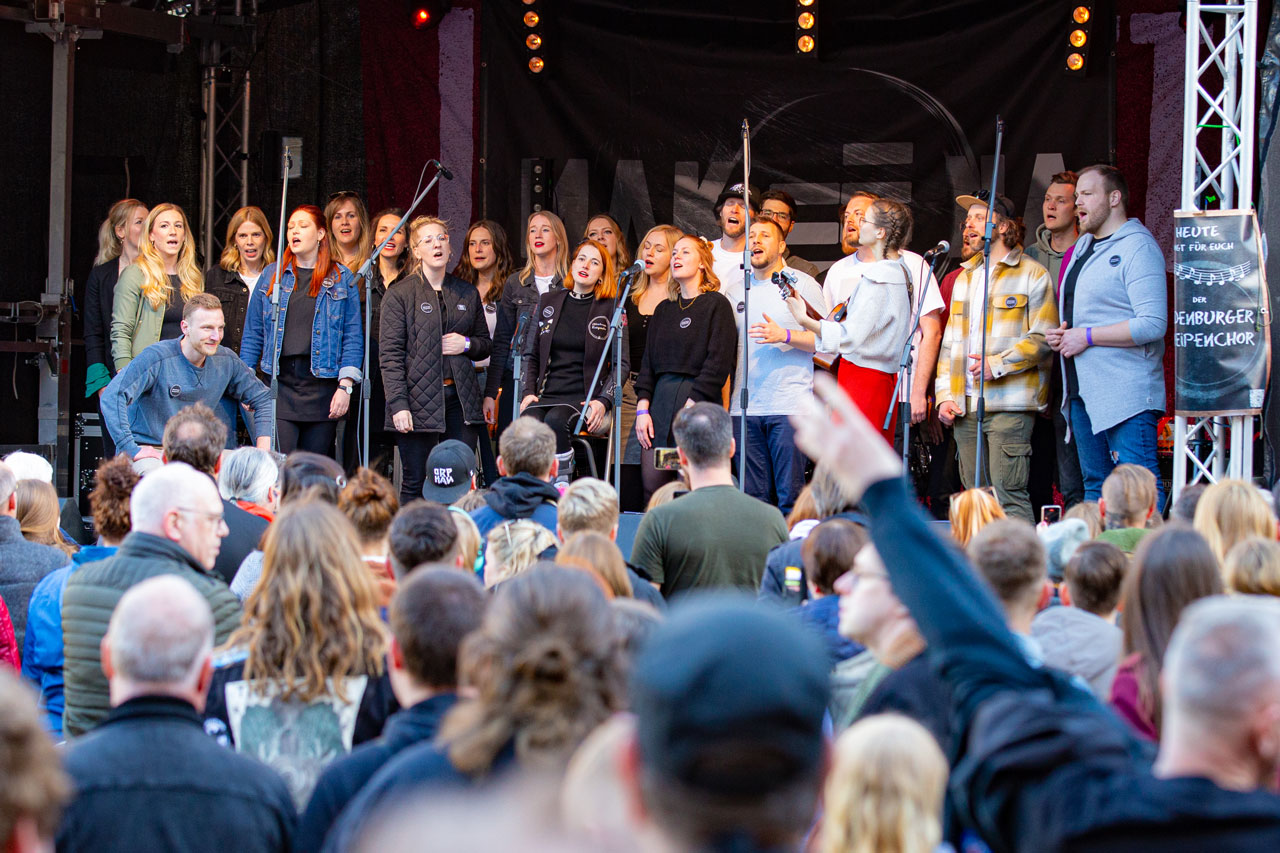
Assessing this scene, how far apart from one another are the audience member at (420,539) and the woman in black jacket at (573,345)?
14.3 feet

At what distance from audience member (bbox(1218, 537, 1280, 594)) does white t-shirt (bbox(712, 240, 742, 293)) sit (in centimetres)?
502

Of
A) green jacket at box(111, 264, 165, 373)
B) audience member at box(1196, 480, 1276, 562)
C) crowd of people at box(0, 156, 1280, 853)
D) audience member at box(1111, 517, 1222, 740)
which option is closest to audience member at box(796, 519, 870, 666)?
crowd of people at box(0, 156, 1280, 853)

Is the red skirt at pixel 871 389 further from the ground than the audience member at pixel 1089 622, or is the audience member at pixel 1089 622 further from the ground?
the red skirt at pixel 871 389

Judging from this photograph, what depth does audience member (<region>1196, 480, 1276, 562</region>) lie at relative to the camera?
12.5ft

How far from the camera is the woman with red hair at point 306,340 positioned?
26.1ft

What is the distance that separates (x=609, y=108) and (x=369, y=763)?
27.0ft

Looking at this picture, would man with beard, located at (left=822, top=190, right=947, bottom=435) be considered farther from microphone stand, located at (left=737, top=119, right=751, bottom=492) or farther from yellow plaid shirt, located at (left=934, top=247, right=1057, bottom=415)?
microphone stand, located at (left=737, top=119, right=751, bottom=492)

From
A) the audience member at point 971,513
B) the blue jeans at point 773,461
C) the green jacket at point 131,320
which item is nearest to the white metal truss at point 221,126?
the green jacket at point 131,320

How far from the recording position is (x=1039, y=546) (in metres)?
2.78

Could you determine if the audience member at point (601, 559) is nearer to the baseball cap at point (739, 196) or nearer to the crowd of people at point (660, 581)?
the crowd of people at point (660, 581)

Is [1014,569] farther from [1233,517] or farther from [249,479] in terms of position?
[249,479]

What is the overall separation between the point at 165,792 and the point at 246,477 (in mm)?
2770

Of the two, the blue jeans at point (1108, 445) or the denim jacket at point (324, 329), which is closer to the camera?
the blue jeans at point (1108, 445)

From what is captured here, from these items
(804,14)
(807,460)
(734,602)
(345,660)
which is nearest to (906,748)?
(734,602)
